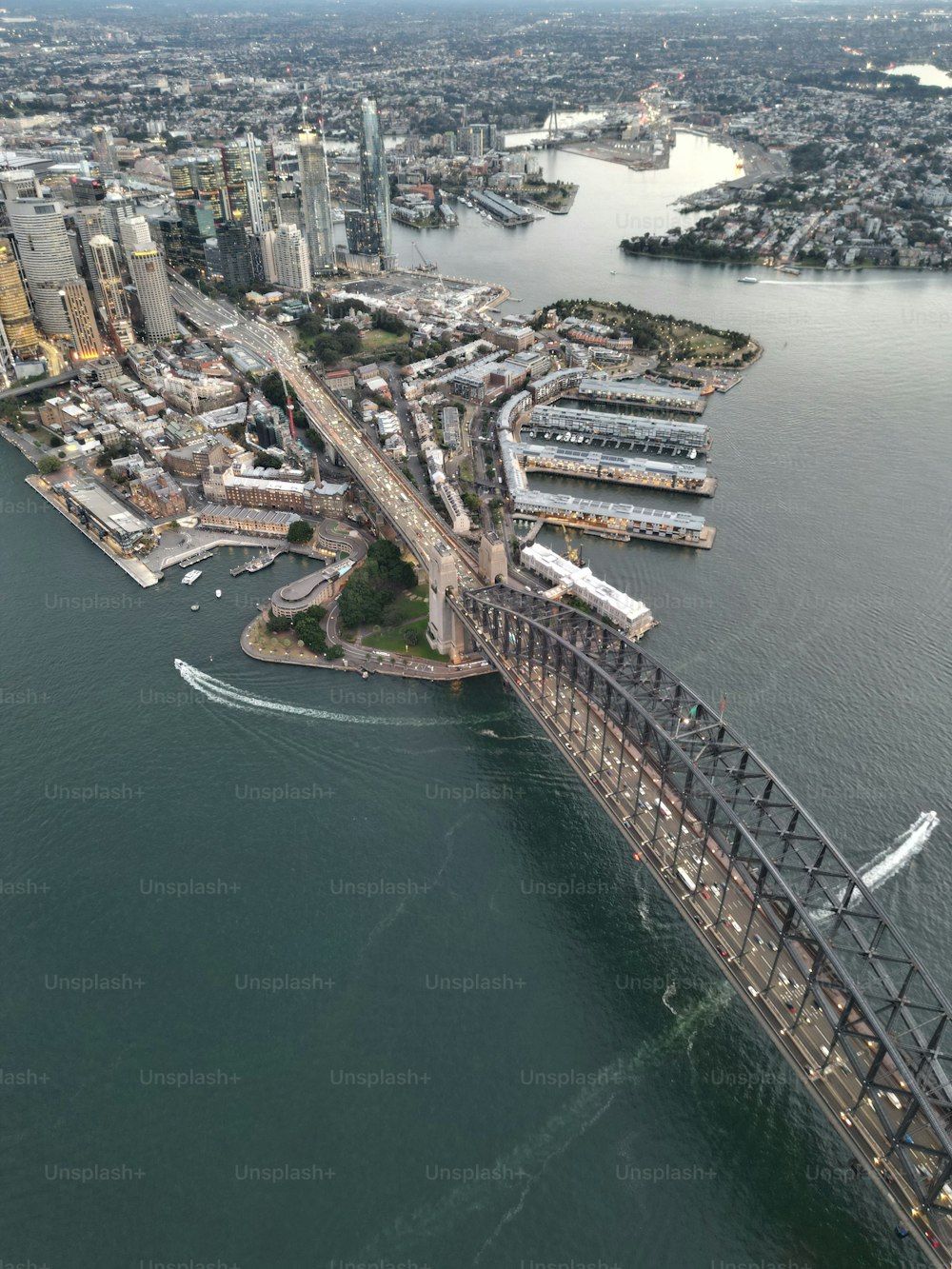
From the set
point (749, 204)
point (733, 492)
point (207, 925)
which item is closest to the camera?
point (207, 925)

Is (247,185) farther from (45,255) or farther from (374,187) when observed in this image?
(45,255)

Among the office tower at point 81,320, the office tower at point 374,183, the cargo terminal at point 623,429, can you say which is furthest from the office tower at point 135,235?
the cargo terminal at point 623,429

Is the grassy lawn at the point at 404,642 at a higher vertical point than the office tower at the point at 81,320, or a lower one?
lower

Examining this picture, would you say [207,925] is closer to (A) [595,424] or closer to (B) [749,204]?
(A) [595,424]

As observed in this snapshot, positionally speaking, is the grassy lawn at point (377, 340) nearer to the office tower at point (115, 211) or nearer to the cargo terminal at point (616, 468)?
the cargo terminal at point (616, 468)

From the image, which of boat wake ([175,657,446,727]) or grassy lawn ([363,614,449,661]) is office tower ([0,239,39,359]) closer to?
boat wake ([175,657,446,727])

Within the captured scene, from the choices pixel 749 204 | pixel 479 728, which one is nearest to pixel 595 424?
pixel 479 728
